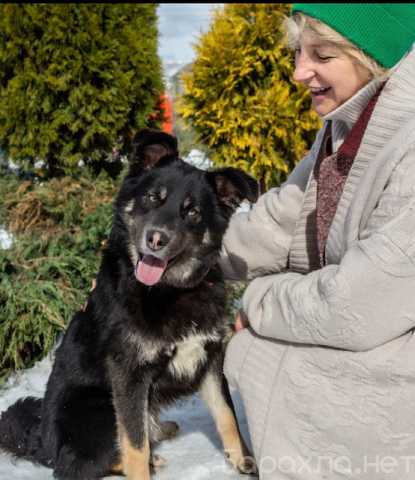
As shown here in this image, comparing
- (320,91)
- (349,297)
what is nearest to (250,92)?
(320,91)

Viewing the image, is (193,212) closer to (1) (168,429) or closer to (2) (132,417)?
(2) (132,417)

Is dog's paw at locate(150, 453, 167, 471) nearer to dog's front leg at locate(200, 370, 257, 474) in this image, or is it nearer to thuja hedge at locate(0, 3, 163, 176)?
dog's front leg at locate(200, 370, 257, 474)

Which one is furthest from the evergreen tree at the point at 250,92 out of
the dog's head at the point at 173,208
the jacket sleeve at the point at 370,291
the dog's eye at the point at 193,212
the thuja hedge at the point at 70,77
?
the jacket sleeve at the point at 370,291

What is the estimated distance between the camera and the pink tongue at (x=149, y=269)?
2.69 m

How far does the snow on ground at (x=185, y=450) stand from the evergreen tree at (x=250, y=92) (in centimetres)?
344

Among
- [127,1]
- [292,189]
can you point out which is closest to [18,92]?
[127,1]

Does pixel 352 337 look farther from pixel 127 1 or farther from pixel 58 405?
pixel 127 1

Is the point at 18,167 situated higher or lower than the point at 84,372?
lower

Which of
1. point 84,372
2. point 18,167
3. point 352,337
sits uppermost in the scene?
point 352,337

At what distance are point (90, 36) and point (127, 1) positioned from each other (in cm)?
63

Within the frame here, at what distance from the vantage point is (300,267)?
2.75 meters

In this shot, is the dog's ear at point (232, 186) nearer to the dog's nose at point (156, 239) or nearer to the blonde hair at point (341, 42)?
the dog's nose at point (156, 239)

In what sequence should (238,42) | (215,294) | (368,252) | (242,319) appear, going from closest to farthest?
(368,252) < (242,319) < (215,294) < (238,42)

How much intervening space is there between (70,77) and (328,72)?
3.89 metres
